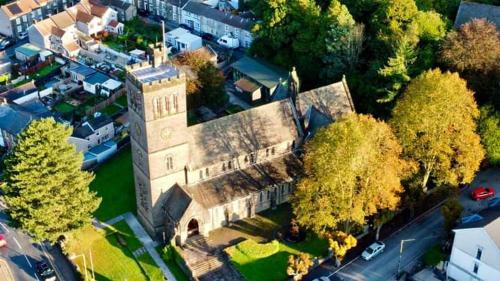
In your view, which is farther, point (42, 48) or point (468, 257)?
point (42, 48)

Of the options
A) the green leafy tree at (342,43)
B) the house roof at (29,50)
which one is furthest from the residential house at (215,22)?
the house roof at (29,50)

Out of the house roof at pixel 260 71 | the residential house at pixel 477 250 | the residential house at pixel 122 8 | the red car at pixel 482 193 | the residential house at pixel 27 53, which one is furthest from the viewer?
the residential house at pixel 122 8

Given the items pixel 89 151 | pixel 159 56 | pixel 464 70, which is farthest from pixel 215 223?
pixel 464 70

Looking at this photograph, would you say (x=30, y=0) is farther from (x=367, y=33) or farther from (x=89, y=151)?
(x=367, y=33)

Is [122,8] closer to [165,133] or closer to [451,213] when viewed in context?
[165,133]

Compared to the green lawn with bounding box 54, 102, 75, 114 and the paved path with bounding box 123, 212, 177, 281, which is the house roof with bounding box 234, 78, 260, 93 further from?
the paved path with bounding box 123, 212, 177, 281

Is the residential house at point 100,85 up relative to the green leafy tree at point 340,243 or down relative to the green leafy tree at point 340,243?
down

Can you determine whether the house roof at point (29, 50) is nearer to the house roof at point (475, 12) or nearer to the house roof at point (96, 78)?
the house roof at point (96, 78)
